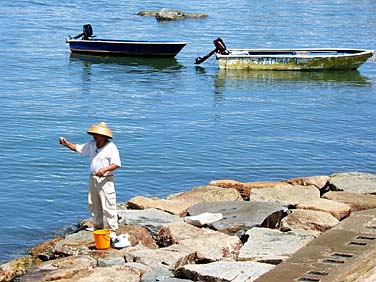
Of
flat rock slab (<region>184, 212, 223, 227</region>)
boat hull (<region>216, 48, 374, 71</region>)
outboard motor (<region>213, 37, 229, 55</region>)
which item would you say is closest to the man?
flat rock slab (<region>184, 212, 223, 227</region>)

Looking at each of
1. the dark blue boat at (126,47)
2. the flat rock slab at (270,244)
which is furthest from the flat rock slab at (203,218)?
the dark blue boat at (126,47)

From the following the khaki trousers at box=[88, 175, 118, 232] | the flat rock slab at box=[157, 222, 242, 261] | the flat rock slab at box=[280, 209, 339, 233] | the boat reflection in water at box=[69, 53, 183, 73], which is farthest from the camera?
the boat reflection in water at box=[69, 53, 183, 73]

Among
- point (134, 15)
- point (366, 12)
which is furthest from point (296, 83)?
point (366, 12)

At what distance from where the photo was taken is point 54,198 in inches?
597

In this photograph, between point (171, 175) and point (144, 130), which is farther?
point (144, 130)

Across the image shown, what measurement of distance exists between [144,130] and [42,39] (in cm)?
1839

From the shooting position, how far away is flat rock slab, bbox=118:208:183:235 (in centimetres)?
1147

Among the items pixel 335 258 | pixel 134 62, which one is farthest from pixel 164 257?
pixel 134 62

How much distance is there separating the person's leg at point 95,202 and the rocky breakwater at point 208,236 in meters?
0.24

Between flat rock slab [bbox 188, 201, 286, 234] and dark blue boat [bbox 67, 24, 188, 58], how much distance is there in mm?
20660

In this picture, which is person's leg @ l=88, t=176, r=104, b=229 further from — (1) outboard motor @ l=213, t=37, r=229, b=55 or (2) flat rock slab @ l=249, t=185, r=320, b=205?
(1) outboard motor @ l=213, t=37, r=229, b=55

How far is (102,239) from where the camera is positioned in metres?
10.5

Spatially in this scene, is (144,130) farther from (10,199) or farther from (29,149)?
(10,199)

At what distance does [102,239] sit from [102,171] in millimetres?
825
